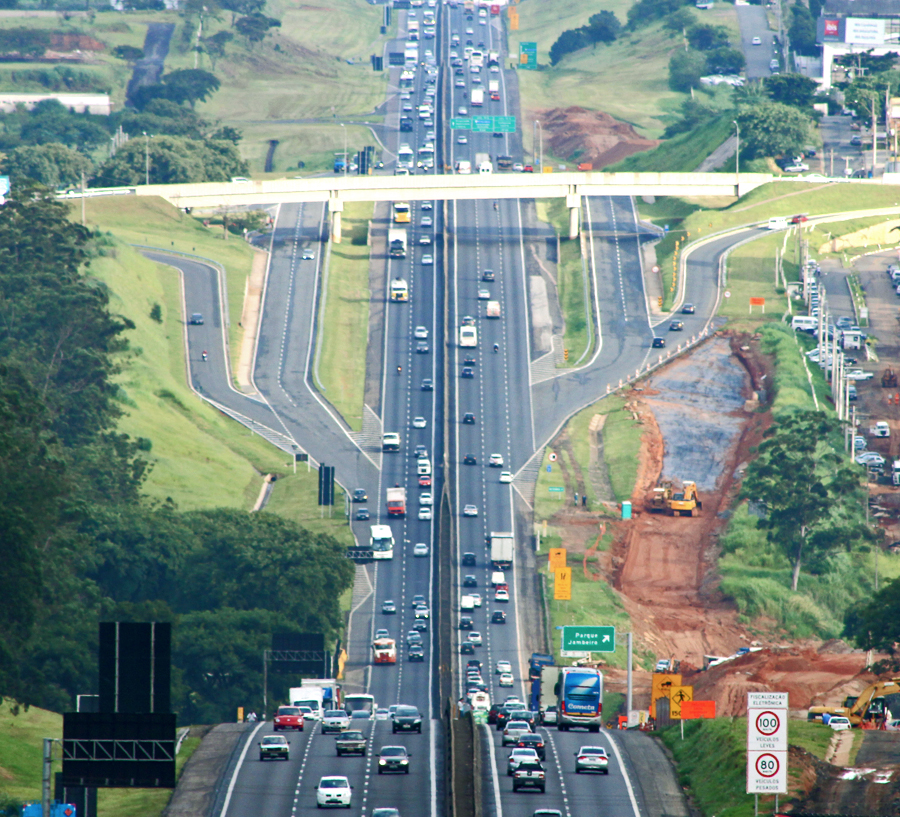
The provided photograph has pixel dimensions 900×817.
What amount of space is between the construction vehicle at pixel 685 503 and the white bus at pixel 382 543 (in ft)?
92.2

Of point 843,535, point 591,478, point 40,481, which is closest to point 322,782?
point 40,481

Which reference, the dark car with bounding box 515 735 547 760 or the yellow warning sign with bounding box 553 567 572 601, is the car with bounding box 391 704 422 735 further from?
the yellow warning sign with bounding box 553 567 572 601

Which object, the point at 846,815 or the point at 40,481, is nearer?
the point at 846,815

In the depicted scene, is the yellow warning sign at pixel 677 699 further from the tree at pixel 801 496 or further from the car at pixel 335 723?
the tree at pixel 801 496

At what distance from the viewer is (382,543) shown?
476 ft

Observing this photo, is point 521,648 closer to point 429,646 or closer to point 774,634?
point 429,646

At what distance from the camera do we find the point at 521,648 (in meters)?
131

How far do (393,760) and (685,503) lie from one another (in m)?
87.0

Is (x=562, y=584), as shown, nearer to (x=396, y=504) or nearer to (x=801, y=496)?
(x=396, y=504)

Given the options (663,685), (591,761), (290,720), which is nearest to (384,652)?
(663,685)

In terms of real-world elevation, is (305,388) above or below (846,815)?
above

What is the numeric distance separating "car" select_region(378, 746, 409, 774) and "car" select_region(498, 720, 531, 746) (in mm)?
5470

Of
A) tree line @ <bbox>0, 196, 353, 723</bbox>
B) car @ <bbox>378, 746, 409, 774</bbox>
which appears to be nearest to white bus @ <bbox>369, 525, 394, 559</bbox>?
tree line @ <bbox>0, 196, 353, 723</bbox>

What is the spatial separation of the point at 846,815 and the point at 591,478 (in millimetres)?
99279
